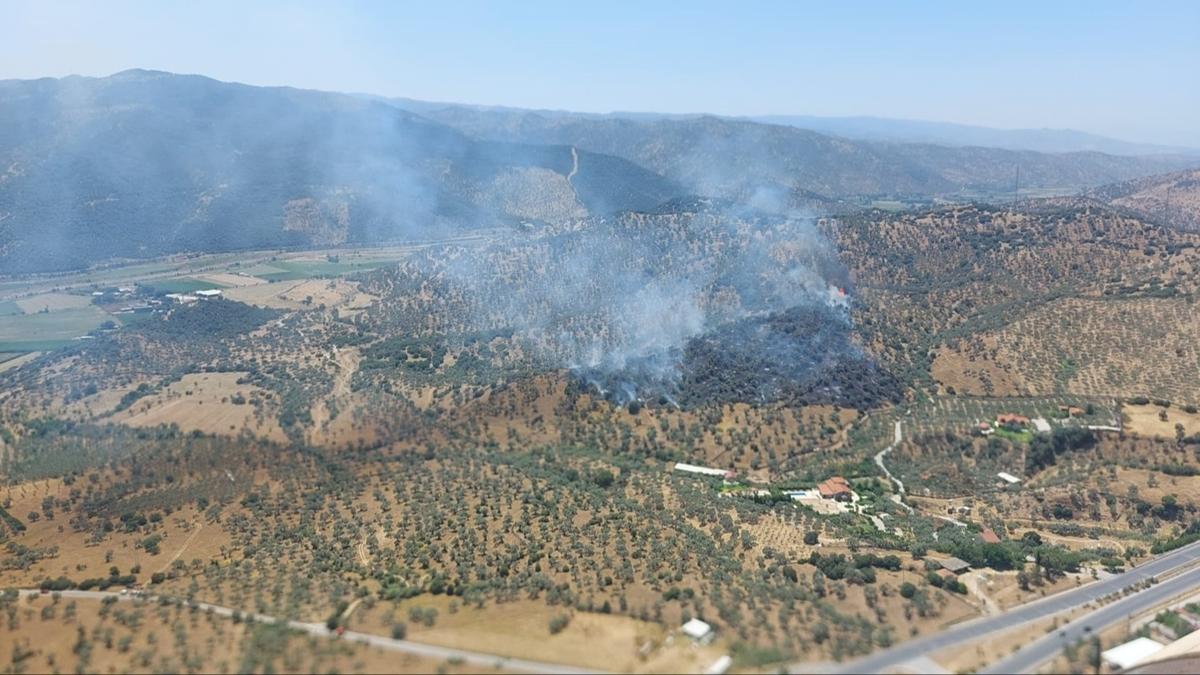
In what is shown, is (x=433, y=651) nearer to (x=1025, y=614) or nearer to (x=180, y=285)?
(x=1025, y=614)

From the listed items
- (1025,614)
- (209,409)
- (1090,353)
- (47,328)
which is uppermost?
(1090,353)

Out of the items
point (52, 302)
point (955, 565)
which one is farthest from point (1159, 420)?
point (52, 302)

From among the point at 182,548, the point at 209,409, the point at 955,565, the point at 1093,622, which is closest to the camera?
the point at 1093,622

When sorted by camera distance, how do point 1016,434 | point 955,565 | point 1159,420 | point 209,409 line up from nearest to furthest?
point 955,565
point 1159,420
point 1016,434
point 209,409

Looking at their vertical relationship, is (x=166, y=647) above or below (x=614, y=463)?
above

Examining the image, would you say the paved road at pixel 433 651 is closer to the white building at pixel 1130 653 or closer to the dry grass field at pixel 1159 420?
the white building at pixel 1130 653

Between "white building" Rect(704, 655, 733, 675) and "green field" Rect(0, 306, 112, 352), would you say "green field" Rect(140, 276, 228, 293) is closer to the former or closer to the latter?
"green field" Rect(0, 306, 112, 352)

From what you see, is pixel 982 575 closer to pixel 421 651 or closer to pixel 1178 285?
pixel 421 651
